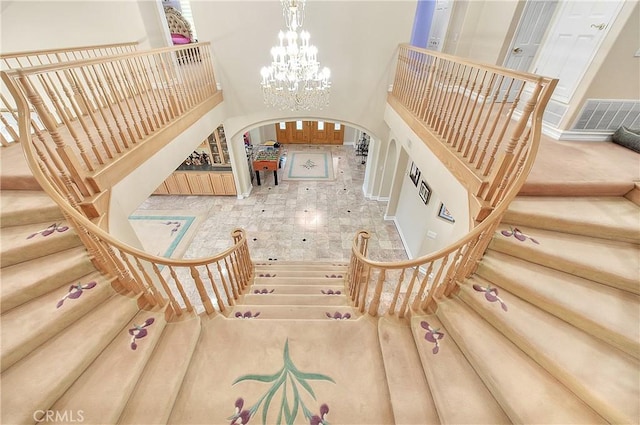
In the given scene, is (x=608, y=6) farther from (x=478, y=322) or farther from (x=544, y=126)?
(x=478, y=322)

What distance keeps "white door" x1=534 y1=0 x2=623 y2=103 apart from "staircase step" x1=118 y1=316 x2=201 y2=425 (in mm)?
5130

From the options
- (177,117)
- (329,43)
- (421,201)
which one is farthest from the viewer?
(421,201)

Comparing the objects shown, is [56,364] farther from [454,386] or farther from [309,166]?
[309,166]

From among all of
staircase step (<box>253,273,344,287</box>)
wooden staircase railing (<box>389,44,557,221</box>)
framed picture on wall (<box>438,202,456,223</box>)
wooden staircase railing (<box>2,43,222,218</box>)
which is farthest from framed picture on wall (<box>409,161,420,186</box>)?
wooden staircase railing (<box>2,43,222,218</box>)

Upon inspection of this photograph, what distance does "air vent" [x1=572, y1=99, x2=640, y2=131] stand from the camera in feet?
10.1

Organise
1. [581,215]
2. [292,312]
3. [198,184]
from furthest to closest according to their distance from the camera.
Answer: [198,184], [292,312], [581,215]

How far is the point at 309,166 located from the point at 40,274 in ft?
26.1

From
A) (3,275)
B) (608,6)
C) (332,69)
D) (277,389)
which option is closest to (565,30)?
(608,6)

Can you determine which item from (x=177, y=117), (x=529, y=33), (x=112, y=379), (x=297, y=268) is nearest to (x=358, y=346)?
(x=112, y=379)

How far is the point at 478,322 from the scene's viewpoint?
1.98 meters

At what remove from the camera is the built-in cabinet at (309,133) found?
10820 mm

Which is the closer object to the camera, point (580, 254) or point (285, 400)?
point (285, 400)

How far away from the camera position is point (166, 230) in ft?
21.2

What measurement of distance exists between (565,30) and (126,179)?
5835mm
